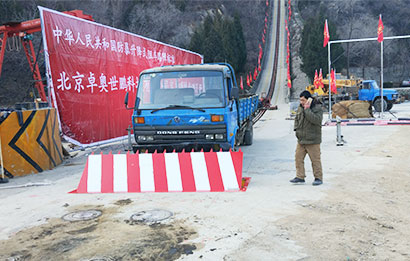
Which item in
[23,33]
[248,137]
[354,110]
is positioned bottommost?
[248,137]

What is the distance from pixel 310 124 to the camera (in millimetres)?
6949

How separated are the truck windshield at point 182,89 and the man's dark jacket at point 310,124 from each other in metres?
1.94

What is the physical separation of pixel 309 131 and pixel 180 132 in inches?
106

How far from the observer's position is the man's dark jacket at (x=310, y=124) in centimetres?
681

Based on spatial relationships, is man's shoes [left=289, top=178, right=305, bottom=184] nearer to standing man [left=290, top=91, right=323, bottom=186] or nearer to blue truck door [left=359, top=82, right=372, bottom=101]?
standing man [left=290, top=91, right=323, bottom=186]

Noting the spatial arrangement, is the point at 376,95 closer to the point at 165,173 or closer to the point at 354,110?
the point at 354,110

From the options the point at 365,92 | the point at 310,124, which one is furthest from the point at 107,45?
the point at 365,92

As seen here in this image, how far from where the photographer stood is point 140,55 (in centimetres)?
1595

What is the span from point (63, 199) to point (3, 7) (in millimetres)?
31839

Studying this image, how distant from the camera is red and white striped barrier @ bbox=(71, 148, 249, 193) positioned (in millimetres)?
6832

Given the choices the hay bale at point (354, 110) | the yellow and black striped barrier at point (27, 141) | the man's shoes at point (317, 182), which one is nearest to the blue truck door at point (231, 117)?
the man's shoes at point (317, 182)

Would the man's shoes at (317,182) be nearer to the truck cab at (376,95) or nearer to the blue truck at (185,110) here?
the blue truck at (185,110)

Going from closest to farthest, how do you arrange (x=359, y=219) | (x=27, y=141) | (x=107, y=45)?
(x=359, y=219) → (x=27, y=141) → (x=107, y=45)

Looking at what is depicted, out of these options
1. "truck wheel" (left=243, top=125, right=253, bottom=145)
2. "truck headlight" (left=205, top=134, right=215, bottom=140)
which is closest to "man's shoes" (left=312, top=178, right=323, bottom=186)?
"truck headlight" (left=205, top=134, right=215, bottom=140)
